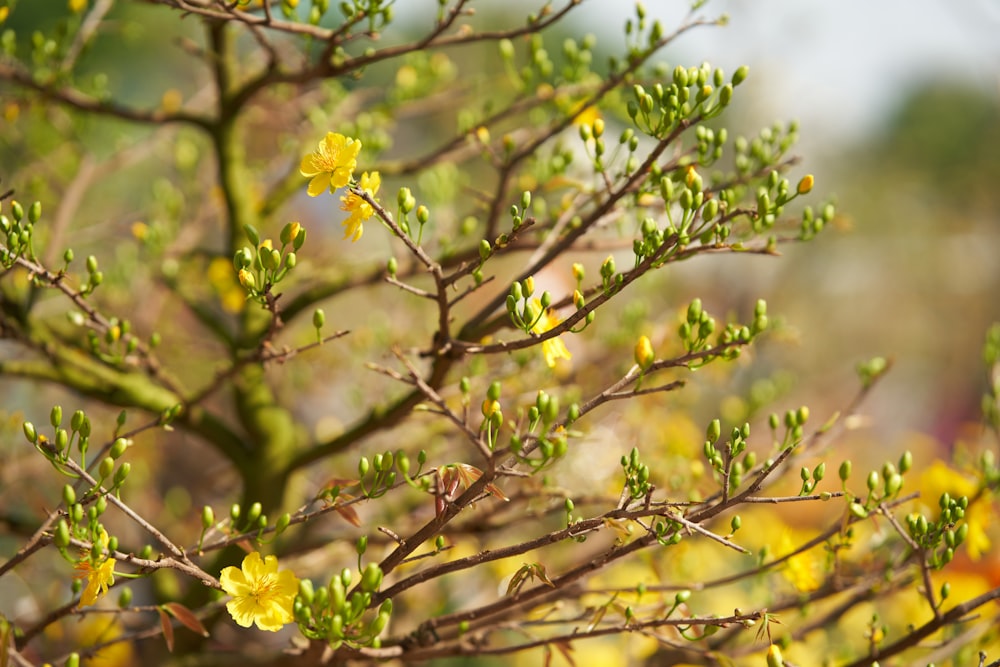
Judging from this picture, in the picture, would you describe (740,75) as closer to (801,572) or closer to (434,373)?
(434,373)

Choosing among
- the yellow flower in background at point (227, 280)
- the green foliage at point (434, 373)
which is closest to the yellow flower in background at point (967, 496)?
the green foliage at point (434, 373)

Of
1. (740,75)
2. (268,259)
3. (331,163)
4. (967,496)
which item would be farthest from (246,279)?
(967,496)

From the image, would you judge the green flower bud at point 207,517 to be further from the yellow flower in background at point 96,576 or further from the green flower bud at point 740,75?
the green flower bud at point 740,75

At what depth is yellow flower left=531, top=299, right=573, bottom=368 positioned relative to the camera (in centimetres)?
77

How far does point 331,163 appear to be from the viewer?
2.52 ft

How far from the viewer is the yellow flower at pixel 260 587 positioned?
2.50 feet

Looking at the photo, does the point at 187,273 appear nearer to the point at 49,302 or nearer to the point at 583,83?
the point at 49,302

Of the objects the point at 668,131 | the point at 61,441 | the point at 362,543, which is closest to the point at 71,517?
the point at 61,441

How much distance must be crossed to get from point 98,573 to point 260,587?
15cm

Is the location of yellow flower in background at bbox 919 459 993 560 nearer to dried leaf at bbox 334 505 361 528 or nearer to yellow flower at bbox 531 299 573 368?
yellow flower at bbox 531 299 573 368

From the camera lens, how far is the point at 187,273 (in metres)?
1.71

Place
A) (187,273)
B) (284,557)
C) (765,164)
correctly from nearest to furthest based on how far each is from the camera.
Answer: (765,164), (284,557), (187,273)

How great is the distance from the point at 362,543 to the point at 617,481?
0.72 m

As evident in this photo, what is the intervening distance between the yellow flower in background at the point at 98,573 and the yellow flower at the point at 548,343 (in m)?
0.44
